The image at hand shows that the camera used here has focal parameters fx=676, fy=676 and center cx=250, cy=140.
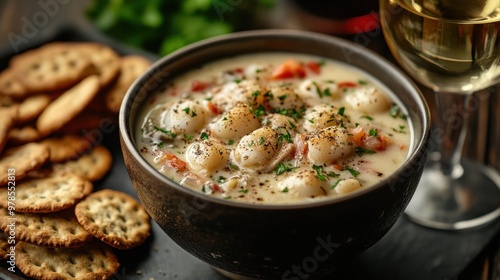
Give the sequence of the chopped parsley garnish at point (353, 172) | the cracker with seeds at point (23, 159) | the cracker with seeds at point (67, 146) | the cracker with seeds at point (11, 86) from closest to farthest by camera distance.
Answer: the chopped parsley garnish at point (353, 172) < the cracker with seeds at point (23, 159) < the cracker with seeds at point (67, 146) < the cracker with seeds at point (11, 86)

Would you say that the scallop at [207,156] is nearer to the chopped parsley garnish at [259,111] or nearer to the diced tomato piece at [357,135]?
the chopped parsley garnish at [259,111]

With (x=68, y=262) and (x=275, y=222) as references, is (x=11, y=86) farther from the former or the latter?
(x=275, y=222)

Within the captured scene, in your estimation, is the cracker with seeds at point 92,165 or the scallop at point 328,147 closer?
the scallop at point 328,147

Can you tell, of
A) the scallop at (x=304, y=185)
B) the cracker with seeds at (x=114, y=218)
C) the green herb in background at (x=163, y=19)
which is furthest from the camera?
the green herb in background at (x=163, y=19)

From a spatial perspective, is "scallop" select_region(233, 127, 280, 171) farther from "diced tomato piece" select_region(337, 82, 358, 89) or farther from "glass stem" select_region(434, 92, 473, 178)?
"glass stem" select_region(434, 92, 473, 178)

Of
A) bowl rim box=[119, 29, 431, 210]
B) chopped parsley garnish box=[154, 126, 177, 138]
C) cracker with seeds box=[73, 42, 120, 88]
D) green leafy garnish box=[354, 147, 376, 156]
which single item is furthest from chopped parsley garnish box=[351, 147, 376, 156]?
cracker with seeds box=[73, 42, 120, 88]

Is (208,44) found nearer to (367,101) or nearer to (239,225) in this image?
(367,101)

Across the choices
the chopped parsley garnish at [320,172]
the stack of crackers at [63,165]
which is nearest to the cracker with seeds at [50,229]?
the stack of crackers at [63,165]

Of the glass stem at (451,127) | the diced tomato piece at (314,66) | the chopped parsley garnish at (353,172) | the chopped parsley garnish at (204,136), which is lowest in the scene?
the glass stem at (451,127)
